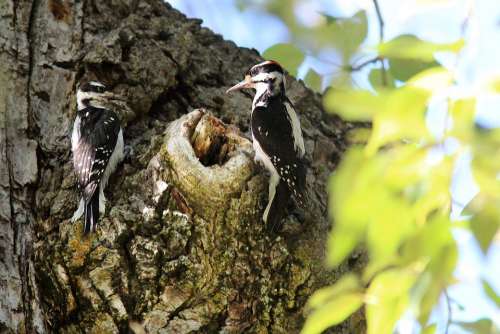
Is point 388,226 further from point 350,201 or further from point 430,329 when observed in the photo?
point 430,329

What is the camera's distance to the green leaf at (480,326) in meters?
1.38

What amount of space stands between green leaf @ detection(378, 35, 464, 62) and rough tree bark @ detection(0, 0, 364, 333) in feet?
5.78

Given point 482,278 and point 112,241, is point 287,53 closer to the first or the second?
point 112,241

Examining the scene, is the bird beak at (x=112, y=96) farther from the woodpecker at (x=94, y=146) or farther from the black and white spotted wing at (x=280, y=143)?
the black and white spotted wing at (x=280, y=143)

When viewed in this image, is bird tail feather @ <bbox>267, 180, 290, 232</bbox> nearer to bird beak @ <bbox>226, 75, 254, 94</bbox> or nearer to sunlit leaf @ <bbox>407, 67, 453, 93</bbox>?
bird beak @ <bbox>226, 75, 254, 94</bbox>

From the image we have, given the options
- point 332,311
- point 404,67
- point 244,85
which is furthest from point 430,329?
point 244,85

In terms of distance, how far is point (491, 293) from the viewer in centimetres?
132

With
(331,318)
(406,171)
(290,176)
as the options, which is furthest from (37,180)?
(406,171)

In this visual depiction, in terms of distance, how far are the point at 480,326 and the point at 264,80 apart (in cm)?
295

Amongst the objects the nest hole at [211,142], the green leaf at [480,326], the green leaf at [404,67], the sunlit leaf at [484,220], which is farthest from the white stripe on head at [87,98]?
the sunlit leaf at [484,220]

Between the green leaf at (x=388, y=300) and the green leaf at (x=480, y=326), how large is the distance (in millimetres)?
168

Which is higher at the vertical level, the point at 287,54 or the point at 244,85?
the point at 244,85

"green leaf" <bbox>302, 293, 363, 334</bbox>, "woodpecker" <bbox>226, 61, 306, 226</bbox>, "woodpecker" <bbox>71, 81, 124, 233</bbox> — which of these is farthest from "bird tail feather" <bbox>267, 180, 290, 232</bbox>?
"green leaf" <bbox>302, 293, 363, 334</bbox>

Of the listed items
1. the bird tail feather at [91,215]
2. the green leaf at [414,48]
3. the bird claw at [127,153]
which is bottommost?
the green leaf at [414,48]
